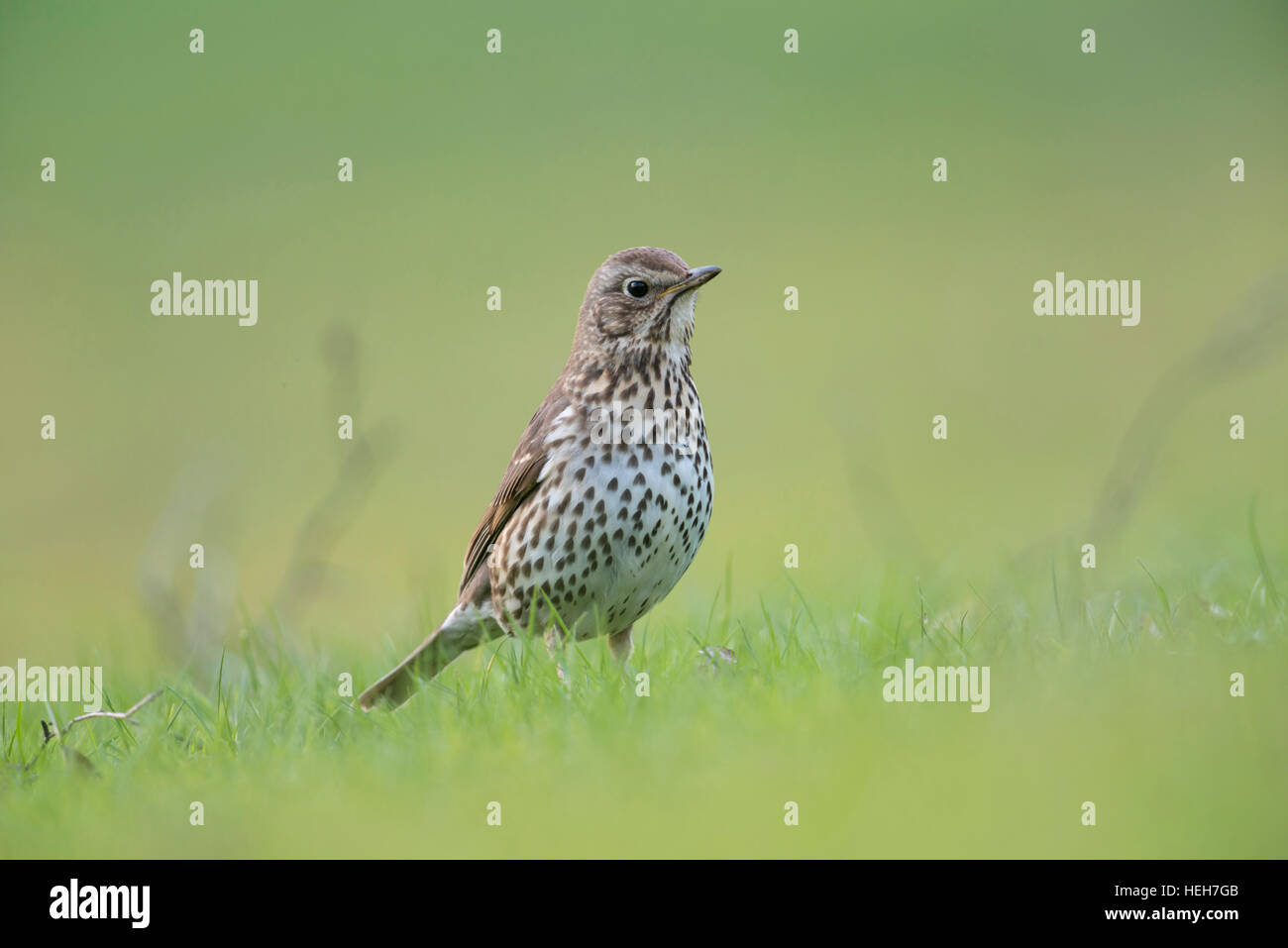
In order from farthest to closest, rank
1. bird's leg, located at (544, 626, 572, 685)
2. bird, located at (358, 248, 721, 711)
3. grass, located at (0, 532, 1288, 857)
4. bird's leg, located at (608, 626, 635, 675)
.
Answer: bird's leg, located at (608, 626, 635, 675), bird, located at (358, 248, 721, 711), bird's leg, located at (544, 626, 572, 685), grass, located at (0, 532, 1288, 857)

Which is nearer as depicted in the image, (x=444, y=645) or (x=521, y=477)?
(x=521, y=477)

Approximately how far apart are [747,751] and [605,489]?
6.88 feet

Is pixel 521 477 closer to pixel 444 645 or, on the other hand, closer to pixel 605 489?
pixel 605 489

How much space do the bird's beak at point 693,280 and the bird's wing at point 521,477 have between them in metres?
0.74

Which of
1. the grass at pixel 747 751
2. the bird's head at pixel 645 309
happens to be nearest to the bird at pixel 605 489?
the bird's head at pixel 645 309

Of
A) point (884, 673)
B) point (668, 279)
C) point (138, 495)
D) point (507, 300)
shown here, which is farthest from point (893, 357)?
point (884, 673)

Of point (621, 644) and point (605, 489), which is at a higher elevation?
point (605, 489)

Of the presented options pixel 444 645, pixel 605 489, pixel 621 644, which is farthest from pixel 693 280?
pixel 444 645

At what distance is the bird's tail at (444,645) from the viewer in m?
6.87

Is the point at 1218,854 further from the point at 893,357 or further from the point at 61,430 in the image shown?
the point at 61,430

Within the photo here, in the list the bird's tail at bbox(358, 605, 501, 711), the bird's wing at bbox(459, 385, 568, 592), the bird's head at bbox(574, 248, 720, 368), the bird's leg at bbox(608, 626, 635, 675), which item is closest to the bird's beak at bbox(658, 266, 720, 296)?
the bird's head at bbox(574, 248, 720, 368)

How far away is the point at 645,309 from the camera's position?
22.8 feet

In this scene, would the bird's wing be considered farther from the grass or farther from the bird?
the grass

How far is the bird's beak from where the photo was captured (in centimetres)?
686
